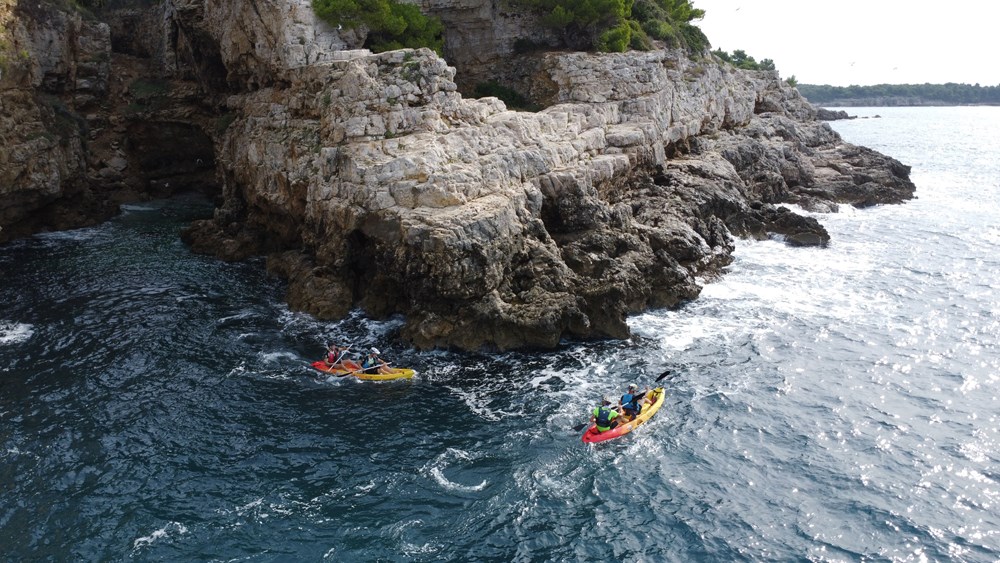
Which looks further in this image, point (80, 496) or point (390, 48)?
point (390, 48)

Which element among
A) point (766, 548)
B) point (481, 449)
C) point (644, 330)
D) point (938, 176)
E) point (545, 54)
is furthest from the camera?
point (938, 176)

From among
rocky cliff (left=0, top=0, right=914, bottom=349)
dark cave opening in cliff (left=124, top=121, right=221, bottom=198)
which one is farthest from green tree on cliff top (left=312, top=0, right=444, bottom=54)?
dark cave opening in cliff (left=124, top=121, right=221, bottom=198)

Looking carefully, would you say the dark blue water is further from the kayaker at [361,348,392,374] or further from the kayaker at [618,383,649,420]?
the kayaker at [361,348,392,374]

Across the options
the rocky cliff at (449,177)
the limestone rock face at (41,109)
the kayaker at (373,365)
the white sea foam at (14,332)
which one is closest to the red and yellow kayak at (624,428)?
the rocky cliff at (449,177)

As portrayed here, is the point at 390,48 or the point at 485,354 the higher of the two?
the point at 390,48

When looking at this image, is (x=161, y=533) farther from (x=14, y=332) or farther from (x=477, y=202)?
(x=477, y=202)

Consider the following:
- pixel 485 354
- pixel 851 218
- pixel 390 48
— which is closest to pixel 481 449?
pixel 485 354

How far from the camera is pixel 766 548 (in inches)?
680

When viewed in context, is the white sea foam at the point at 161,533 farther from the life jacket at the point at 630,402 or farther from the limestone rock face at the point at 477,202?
the life jacket at the point at 630,402

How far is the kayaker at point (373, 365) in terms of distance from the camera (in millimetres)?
25750

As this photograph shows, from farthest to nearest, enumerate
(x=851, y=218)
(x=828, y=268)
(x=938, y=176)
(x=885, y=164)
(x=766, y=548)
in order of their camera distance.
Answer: (x=938, y=176) < (x=885, y=164) < (x=851, y=218) < (x=828, y=268) < (x=766, y=548)

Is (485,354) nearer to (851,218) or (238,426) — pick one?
(238,426)

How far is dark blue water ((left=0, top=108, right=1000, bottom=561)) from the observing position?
17.5 m

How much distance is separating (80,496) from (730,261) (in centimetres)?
3248
